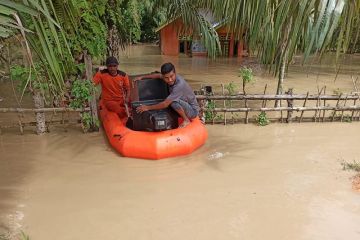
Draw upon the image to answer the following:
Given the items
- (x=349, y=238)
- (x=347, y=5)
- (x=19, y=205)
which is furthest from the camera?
(x=19, y=205)

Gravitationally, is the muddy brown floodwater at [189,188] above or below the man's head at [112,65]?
below

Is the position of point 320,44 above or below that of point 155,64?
above

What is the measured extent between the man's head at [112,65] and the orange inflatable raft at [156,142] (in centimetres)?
106

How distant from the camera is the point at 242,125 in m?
7.20

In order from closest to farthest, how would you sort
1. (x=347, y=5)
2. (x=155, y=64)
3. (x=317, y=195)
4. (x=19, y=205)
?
(x=347, y=5), (x=19, y=205), (x=317, y=195), (x=155, y=64)

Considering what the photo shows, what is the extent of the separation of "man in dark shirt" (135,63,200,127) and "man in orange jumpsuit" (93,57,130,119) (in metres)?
0.65

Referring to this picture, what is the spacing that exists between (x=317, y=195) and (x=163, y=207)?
1.92 m

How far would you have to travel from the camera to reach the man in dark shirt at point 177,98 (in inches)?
209

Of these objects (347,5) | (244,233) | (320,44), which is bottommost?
(244,233)

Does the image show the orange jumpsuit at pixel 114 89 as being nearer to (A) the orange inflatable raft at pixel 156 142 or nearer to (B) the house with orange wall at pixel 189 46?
(A) the orange inflatable raft at pixel 156 142

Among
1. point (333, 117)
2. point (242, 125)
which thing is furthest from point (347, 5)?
point (333, 117)

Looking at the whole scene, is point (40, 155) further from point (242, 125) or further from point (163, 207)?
point (242, 125)

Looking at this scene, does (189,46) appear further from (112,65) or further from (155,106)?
(155,106)

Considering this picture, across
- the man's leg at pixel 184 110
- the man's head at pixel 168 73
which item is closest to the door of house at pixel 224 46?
the man's leg at pixel 184 110
